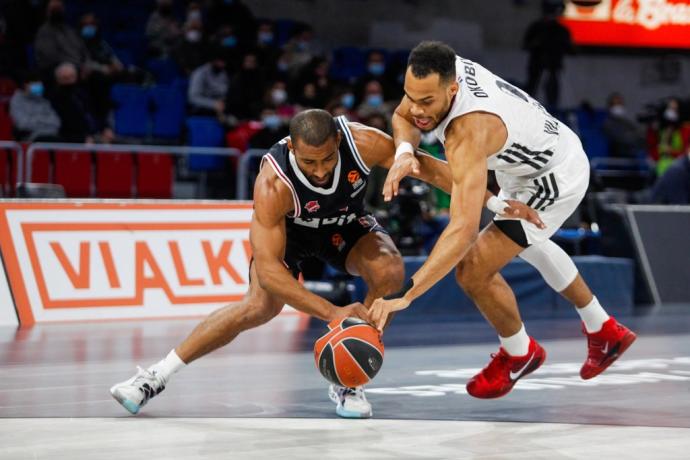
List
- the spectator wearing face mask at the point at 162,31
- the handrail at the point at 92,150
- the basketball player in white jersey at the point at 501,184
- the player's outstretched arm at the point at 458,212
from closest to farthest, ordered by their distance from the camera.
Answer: the player's outstretched arm at the point at 458,212 < the basketball player in white jersey at the point at 501,184 < the handrail at the point at 92,150 < the spectator wearing face mask at the point at 162,31

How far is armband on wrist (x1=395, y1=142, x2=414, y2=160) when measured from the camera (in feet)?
17.3

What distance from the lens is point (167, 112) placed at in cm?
1364

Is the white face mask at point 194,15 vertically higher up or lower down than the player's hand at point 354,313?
lower down

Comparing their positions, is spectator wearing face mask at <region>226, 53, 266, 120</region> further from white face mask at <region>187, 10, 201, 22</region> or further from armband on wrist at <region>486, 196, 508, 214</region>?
armband on wrist at <region>486, 196, 508, 214</region>

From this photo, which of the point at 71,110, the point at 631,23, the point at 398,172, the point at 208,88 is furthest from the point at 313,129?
the point at 631,23

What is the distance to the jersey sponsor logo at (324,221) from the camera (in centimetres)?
555

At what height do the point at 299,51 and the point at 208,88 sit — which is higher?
the point at 299,51

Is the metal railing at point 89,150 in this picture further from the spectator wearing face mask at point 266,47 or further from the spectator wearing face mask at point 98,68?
the spectator wearing face mask at point 266,47

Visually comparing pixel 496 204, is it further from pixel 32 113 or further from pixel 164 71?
pixel 164 71

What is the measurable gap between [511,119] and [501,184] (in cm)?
71

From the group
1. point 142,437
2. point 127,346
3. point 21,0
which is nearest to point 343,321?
point 142,437

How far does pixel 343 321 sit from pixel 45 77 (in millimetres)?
8707

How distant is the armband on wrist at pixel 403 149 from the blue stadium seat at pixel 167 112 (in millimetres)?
8531

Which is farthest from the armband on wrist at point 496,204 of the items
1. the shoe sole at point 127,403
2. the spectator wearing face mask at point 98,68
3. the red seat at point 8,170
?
the spectator wearing face mask at point 98,68
